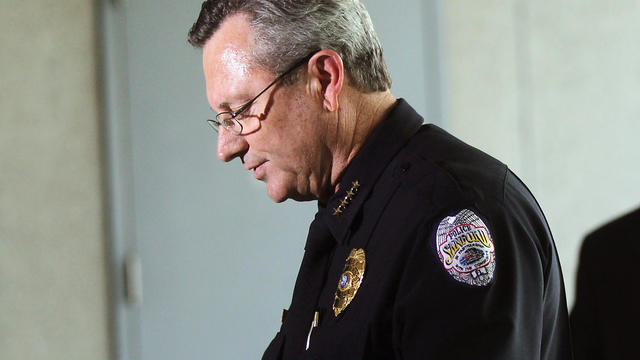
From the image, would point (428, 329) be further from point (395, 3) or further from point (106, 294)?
point (395, 3)

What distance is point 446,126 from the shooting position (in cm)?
272

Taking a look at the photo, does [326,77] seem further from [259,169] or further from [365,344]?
[365,344]

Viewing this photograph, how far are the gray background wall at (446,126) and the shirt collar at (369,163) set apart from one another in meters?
1.21

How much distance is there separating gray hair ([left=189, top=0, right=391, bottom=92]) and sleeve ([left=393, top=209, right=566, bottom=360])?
291 millimetres

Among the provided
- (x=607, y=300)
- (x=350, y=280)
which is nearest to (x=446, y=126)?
(x=607, y=300)

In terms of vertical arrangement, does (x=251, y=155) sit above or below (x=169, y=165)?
below

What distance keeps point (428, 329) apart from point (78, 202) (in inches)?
58.3

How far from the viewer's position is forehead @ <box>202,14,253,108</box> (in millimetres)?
1113

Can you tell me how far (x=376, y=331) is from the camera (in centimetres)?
93

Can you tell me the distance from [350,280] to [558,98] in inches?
80.4

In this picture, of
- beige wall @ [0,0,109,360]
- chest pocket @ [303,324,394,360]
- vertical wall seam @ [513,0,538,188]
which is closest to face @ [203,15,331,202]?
chest pocket @ [303,324,394,360]

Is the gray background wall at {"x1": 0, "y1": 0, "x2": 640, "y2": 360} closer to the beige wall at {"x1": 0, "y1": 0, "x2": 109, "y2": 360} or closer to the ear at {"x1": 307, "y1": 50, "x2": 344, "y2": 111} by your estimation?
the beige wall at {"x1": 0, "y1": 0, "x2": 109, "y2": 360}

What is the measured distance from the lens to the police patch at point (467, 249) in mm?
885

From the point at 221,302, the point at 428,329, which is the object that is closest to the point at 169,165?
the point at 221,302
